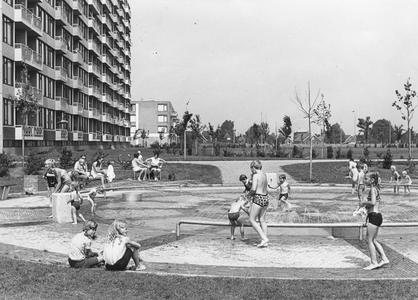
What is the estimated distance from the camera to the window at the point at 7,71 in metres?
36.3

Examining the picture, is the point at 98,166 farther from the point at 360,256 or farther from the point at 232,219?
the point at 360,256

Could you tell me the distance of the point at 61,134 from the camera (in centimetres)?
5128

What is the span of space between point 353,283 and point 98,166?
16.1 metres

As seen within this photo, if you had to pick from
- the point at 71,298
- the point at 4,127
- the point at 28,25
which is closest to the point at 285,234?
the point at 71,298

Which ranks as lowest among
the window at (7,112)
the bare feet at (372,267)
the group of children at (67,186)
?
the bare feet at (372,267)

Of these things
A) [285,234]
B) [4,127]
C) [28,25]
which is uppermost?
[28,25]

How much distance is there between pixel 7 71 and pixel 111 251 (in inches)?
1303

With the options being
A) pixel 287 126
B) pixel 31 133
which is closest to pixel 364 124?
pixel 287 126

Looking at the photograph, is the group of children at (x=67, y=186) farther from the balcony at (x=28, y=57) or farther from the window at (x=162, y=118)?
the window at (x=162, y=118)

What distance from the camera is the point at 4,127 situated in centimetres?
3638

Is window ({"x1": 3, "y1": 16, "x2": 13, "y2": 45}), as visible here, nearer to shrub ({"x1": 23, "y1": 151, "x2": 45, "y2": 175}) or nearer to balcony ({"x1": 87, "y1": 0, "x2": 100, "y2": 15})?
shrub ({"x1": 23, "y1": 151, "x2": 45, "y2": 175})

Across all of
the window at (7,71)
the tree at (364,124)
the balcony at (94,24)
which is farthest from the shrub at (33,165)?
the tree at (364,124)

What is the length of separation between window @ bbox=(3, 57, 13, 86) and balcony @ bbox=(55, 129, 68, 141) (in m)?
13.0

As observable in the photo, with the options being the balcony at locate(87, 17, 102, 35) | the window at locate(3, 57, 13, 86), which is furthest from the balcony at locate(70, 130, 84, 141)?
the window at locate(3, 57, 13, 86)
